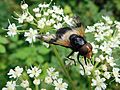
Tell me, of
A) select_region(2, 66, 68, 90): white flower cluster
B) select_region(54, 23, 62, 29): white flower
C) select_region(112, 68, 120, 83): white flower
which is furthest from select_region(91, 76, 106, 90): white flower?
select_region(54, 23, 62, 29): white flower

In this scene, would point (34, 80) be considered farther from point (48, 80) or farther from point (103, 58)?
point (103, 58)

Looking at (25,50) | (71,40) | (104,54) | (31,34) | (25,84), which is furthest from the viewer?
(25,50)

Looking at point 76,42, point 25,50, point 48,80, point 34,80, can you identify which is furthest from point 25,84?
point 25,50

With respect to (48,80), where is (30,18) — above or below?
above

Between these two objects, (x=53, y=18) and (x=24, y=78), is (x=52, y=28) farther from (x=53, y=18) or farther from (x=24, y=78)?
(x=24, y=78)

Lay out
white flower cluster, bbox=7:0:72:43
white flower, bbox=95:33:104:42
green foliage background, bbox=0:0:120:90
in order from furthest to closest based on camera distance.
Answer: green foliage background, bbox=0:0:120:90, white flower, bbox=95:33:104:42, white flower cluster, bbox=7:0:72:43

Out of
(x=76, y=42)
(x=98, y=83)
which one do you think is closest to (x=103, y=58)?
(x=98, y=83)

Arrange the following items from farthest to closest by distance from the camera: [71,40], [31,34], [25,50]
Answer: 1. [25,50]
2. [31,34]
3. [71,40]

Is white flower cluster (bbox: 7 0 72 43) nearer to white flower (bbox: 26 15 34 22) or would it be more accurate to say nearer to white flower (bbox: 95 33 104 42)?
white flower (bbox: 26 15 34 22)

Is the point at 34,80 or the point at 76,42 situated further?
the point at 34,80

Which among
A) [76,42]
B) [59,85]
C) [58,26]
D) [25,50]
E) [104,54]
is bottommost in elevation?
[59,85]

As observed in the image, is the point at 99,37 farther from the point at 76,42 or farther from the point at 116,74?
the point at 76,42
